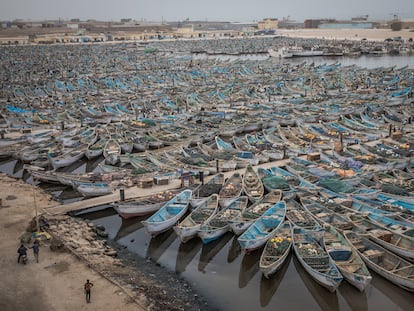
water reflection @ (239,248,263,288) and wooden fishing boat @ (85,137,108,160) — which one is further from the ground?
wooden fishing boat @ (85,137,108,160)

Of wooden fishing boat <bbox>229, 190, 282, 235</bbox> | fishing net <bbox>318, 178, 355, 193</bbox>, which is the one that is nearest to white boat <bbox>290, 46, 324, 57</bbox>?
fishing net <bbox>318, 178, 355, 193</bbox>

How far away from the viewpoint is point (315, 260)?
54.6ft

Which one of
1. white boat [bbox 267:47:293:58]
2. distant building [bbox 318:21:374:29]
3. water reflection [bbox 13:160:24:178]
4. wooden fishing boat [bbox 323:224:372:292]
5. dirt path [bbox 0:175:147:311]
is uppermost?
distant building [bbox 318:21:374:29]

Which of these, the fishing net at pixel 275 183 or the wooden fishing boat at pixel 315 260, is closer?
the wooden fishing boat at pixel 315 260

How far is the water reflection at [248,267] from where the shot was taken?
17.2 m

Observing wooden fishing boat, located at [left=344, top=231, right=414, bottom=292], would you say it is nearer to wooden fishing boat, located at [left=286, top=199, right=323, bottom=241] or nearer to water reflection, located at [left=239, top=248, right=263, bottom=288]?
wooden fishing boat, located at [left=286, top=199, right=323, bottom=241]

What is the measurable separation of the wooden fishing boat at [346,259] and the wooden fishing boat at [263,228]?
2.15 meters

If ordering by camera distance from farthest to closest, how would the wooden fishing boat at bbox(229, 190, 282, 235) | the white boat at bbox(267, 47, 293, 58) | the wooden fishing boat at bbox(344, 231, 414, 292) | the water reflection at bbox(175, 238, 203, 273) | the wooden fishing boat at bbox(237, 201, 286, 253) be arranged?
the white boat at bbox(267, 47, 293, 58), the wooden fishing boat at bbox(229, 190, 282, 235), the water reflection at bbox(175, 238, 203, 273), the wooden fishing boat at bbox(237, 201, 286, 253), the wooden fishing boat at bbox(344, 231, 414, 292)

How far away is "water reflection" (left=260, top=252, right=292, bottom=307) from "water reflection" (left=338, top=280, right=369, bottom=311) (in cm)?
229

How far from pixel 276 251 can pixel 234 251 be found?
222 cm

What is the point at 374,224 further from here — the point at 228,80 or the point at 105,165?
the point at 228,80

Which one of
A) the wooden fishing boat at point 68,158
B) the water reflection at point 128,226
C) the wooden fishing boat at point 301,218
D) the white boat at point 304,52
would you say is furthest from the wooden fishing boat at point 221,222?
the white boat at point 304,52

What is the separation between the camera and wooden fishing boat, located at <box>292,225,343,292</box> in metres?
15.6

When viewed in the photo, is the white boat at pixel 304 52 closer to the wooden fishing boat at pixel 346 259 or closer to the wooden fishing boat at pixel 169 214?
the wooden fishing boat at pixel 169 214
